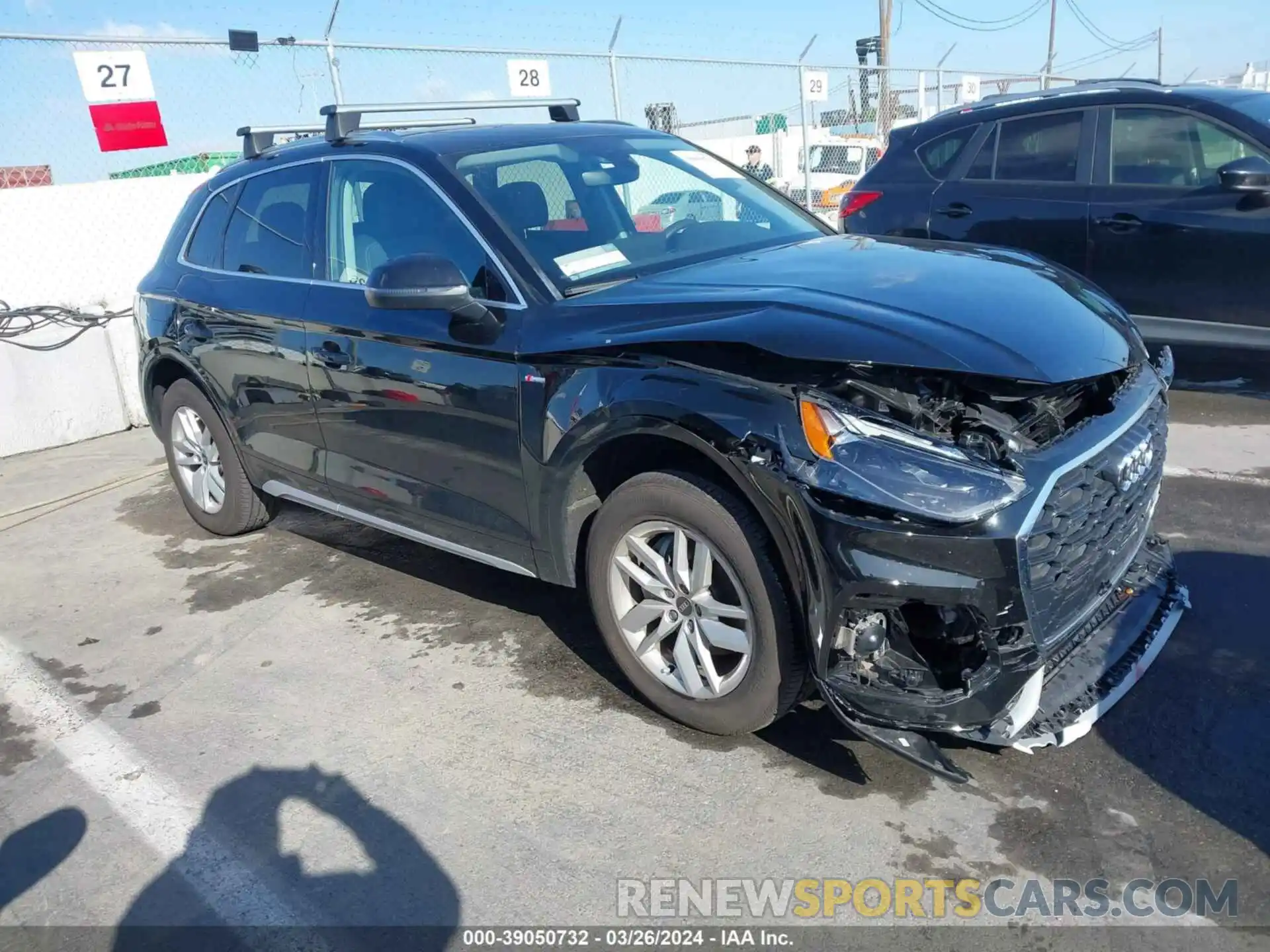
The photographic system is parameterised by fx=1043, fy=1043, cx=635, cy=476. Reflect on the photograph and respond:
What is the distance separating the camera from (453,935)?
8.32 ft

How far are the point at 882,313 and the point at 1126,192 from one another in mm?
4285

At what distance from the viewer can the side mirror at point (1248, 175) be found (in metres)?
5.70

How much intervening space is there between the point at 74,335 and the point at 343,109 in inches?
187

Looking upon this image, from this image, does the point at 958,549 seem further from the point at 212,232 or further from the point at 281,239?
the point at 212,232

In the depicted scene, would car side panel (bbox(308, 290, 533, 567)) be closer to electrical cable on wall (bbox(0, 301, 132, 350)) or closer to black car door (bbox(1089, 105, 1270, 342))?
black car door (bbox(1089, 105, 1270, 342))

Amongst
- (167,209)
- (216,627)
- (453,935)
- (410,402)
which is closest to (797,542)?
(453,935)

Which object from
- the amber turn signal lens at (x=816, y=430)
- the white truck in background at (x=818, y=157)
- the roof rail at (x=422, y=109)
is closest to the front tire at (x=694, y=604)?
the amber turn signal lens at (x=816, y=430)

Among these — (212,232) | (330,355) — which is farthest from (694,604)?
(212,232)

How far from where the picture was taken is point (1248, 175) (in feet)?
18.7

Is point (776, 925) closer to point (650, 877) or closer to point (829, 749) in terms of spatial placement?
point (650, 877)

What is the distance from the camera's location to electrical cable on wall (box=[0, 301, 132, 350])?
25.0ft

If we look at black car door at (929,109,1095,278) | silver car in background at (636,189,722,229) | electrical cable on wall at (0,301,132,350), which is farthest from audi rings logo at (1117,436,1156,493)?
electrical cable on wall at (0,301,132,350)

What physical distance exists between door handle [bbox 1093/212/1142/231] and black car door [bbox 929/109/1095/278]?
0.11 meters

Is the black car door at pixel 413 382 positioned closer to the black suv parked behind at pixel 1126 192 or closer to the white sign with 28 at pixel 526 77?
the black suv parked behind at pixel 1126 192
